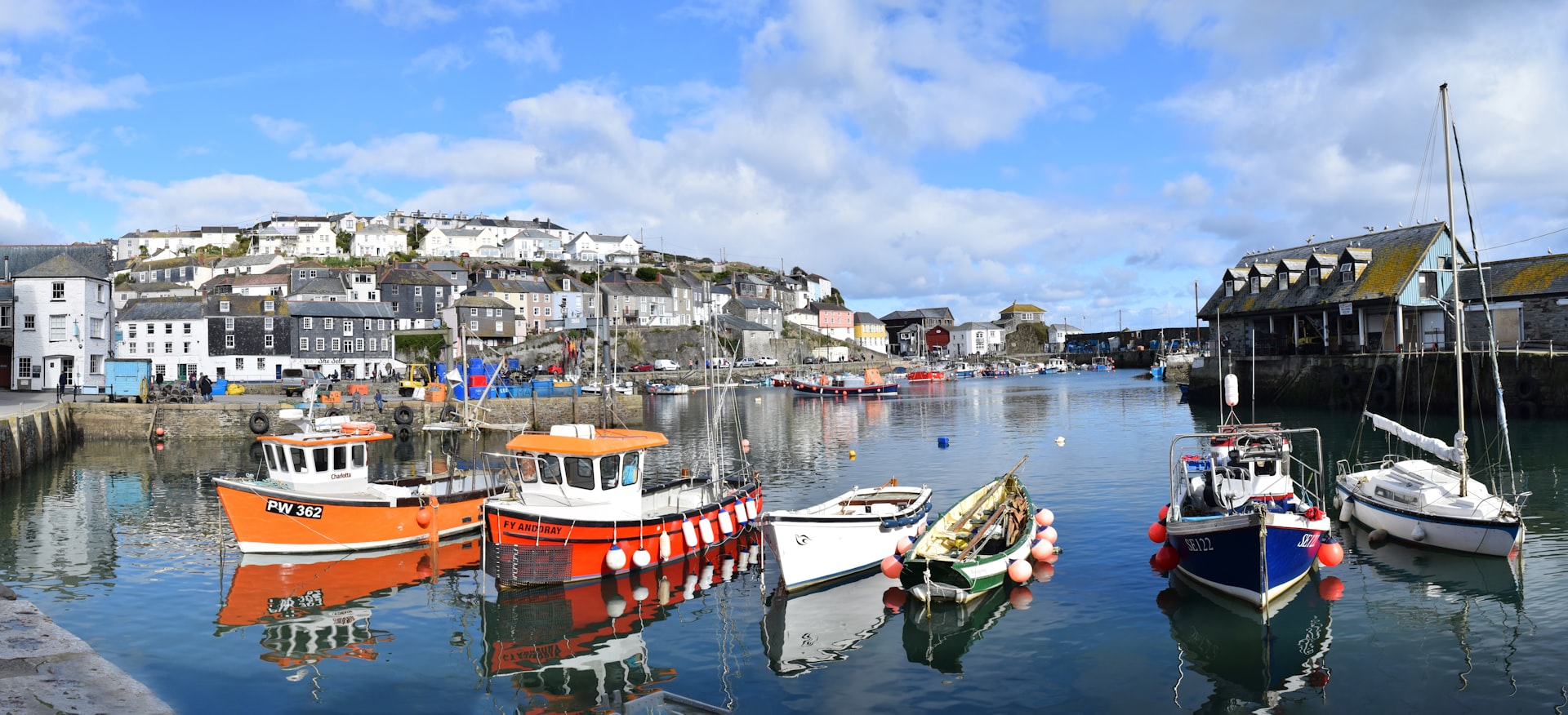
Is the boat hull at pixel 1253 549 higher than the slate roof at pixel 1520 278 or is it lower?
lower

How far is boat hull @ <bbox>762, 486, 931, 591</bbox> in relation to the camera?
19.1 m

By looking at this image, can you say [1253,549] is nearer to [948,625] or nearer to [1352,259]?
[948,625]

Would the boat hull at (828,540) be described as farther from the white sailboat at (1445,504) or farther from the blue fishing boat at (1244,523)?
the white sailboat at (1445,504)

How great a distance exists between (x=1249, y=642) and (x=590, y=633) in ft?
36.6

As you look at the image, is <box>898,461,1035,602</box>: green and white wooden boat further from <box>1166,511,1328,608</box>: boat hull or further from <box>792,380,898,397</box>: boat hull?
<box>792,380,898,397</box>: boat hull

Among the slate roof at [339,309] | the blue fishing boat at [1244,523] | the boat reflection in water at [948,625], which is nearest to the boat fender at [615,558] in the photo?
the boat reflection in water at [948,625]

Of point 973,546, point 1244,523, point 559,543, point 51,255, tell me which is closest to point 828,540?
point 973,546

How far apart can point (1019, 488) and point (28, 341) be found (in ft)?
194

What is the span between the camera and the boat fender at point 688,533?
70.8ft

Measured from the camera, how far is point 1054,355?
17475 cm

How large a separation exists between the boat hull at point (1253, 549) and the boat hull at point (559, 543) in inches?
420

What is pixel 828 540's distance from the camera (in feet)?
64.1

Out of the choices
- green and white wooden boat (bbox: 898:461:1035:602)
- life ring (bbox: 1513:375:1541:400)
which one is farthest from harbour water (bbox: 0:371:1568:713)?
life ring (bbox: 1513:375:1541:400)

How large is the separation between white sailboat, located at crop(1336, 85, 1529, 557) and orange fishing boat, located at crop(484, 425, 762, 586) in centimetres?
1552
